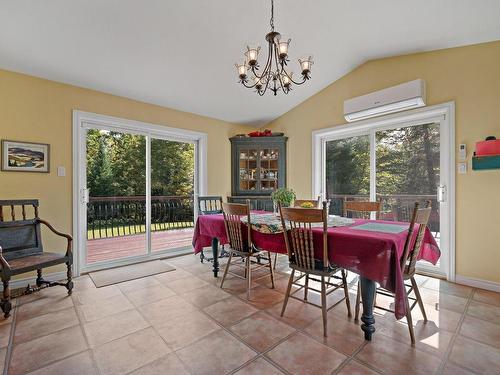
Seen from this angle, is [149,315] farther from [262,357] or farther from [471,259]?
[471,259]

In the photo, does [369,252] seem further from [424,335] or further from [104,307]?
[104,307]

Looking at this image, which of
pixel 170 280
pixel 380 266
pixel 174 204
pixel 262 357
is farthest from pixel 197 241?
pixel 380 266

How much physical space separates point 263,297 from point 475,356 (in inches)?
63.3

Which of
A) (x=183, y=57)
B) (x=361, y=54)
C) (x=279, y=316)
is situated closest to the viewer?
(x=279, y=316)

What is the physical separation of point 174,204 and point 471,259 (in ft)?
13.3

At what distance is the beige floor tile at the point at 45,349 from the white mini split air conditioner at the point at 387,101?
3.85 metres

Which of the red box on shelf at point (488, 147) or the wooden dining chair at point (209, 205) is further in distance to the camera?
the wooden dining chair at point (209, 205)

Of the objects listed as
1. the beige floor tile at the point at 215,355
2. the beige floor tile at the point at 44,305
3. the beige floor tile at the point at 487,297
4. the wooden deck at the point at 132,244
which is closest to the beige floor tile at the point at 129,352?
the beige floor tile at the point at 215,355

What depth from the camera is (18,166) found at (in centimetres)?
281

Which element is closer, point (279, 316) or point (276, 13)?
point (279, 316)

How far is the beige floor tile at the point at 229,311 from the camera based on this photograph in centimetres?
213

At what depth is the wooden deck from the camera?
12.6 feet

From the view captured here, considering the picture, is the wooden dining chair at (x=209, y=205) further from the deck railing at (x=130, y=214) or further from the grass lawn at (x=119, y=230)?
the grass lawn at (x=119, y=230)

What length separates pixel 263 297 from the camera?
2.55 metres
